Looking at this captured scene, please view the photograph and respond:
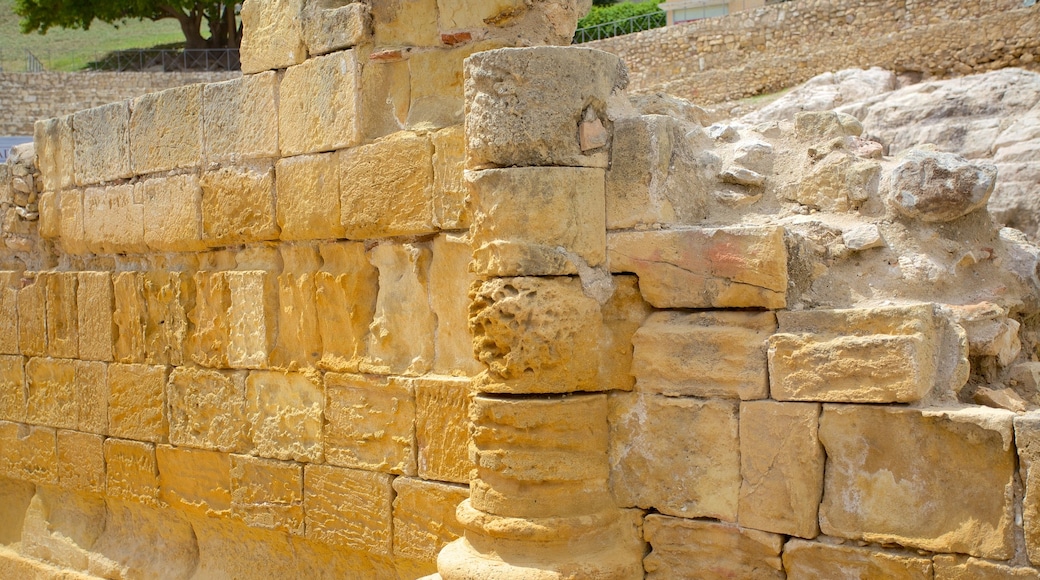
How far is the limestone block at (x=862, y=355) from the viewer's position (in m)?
3.17

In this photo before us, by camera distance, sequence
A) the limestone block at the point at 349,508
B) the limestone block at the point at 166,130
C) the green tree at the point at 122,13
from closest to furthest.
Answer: the limestone block at the point at 349,508 < the limestone block at the point at 166,130 < the green tree at the point at 122,13

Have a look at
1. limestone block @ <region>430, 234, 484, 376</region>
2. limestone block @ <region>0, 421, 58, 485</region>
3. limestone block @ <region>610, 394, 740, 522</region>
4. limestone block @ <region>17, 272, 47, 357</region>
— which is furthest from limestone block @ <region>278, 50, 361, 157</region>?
limestone block @ <region>0, 421, 58, 485</region>

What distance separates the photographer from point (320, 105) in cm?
502

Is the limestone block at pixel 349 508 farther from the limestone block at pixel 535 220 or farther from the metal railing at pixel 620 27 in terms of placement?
the metal railing at pixel 620 27

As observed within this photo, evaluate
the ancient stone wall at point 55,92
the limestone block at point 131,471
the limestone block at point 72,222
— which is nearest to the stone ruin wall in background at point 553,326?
the limestone block at point 131,471

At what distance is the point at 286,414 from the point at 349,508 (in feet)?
2.22

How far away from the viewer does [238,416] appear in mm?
5547

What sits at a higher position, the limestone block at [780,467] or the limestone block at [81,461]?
the limestone block at [780,467]

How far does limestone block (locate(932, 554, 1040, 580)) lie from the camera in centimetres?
296

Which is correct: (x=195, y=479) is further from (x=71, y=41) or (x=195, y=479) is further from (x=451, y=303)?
(x=71, y=41)

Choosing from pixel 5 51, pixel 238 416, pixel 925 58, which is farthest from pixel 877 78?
pixel 5 51

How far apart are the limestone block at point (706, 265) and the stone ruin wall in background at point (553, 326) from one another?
11mm

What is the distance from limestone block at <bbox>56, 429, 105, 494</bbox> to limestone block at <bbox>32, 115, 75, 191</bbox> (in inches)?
70.8

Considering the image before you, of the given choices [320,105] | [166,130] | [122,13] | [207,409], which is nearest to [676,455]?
[320,105]
